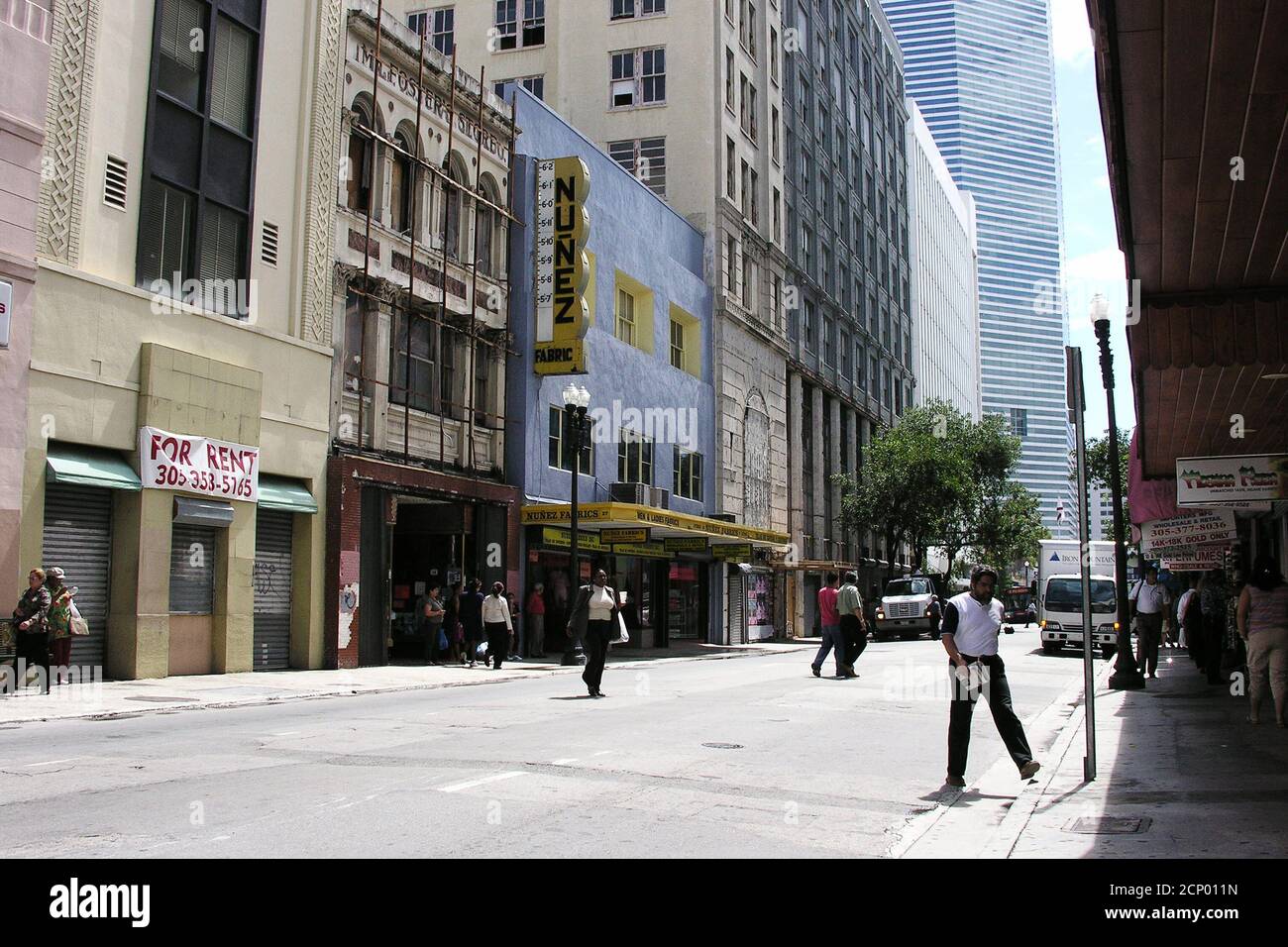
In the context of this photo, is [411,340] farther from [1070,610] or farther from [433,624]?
[1070,610]

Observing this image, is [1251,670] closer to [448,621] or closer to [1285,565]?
[1285,565]

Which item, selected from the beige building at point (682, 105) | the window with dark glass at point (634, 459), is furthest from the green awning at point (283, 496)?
the beige building at point (682, 105)

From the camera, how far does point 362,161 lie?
2441 cm

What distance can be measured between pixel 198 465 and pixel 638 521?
12514 millimetres

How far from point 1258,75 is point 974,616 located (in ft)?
14.3

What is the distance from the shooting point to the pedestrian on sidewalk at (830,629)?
20484mm

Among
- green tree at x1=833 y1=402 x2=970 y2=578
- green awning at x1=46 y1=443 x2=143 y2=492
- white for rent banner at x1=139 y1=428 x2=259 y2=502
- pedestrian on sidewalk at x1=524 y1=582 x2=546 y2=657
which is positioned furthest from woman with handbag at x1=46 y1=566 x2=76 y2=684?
green tree at x1=833 y1=402 x2=970 y2=578

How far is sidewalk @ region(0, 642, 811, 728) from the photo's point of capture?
13.8 meters

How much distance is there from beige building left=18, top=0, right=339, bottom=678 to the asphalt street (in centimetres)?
466

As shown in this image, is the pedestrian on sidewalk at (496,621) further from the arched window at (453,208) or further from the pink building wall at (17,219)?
the pink building wall at (17,219)

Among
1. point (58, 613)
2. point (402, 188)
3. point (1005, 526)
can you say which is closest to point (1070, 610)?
point (402, 188)

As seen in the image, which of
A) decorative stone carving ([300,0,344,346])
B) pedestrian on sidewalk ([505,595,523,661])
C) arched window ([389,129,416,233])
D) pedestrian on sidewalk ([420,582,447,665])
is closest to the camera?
decorative stone carving ([300,0,344,346])

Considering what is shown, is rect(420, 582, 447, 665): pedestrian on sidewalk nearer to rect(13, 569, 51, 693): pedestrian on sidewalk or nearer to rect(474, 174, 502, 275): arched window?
rect(474, 174, 502, 275): arched window

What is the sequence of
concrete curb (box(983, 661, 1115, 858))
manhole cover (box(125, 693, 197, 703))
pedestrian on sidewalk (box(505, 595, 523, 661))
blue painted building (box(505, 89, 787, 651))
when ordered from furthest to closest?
blue painted building (box(505, 89, 787, 651))
pedestrian on sidewalk (box(505, 595, 523, 661))
manhole cover (box(125, 693, 197, 703))
concrete curb (box(983, 661, 1115, 858))
